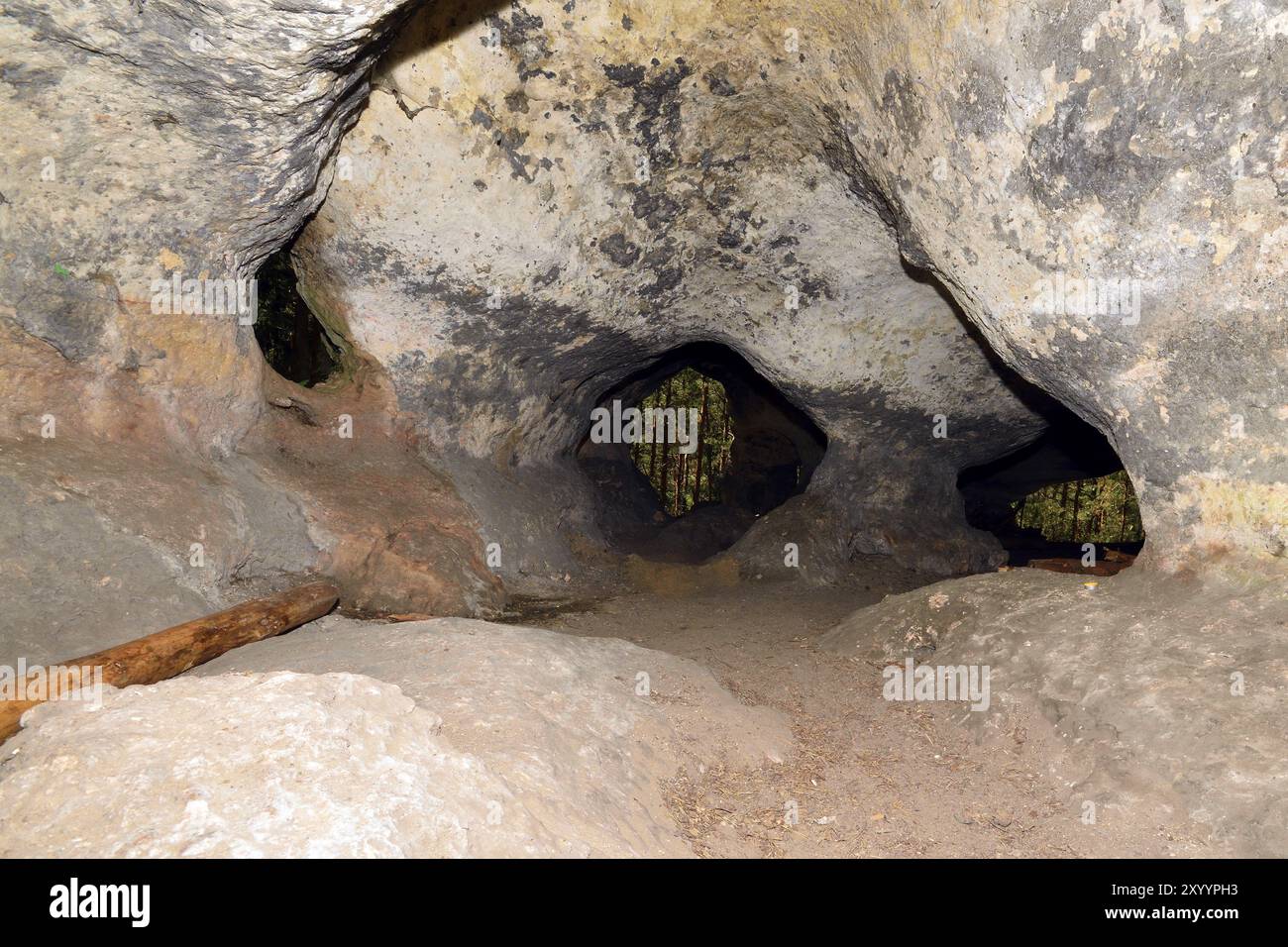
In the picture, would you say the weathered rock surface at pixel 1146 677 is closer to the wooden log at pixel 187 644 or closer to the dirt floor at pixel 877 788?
the dirt floor at pixel 877 788

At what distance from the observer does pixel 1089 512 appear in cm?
1725

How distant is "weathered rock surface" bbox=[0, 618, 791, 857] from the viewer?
7.48 feet

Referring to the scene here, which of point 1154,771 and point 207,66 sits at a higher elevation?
point 207,66

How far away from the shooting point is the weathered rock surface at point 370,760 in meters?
2.28

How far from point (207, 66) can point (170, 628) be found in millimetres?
2511

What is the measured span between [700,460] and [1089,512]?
7.39 m

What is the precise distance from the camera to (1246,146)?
383 centimetres

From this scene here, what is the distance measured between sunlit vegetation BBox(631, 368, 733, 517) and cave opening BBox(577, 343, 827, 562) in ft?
1.63

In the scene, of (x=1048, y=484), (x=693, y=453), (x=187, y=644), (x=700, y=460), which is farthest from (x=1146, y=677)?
(x=693, y=453)

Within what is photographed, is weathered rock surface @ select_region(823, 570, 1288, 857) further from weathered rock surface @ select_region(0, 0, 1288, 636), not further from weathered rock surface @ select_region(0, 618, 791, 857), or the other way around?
weathered rock surface @ select_region(0, 618, 791, 857)

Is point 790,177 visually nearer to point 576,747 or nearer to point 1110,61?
point 1110,61

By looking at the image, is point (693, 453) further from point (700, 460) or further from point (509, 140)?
point (509, 140)

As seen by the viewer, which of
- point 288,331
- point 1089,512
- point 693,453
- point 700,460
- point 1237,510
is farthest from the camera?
point 1089,512

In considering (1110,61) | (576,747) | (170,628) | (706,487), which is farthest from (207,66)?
(706,487)
